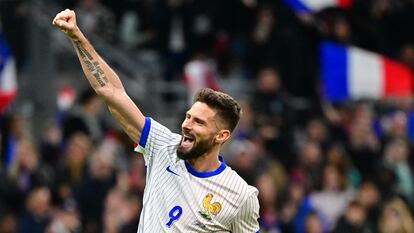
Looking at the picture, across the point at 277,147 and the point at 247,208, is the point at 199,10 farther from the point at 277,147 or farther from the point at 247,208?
the point at 247,208

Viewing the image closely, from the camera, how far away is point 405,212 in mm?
14367

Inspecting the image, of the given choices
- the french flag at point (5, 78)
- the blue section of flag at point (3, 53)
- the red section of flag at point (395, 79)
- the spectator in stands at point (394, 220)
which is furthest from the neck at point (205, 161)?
the red section of flag at point (395, 79)

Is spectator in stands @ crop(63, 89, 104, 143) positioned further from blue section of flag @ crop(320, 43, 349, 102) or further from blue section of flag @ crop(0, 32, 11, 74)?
blue section of flag @ crop(320, 43, 349, 102)

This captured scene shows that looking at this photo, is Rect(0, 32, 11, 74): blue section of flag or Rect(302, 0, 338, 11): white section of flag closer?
Rect(0, 32, 11, 74): blue section of flag

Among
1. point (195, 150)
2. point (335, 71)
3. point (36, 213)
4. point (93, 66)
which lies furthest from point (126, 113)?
point (335, 71)

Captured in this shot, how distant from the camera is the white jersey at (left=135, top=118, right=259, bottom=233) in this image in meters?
7.82

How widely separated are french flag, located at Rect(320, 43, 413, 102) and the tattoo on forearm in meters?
8.48

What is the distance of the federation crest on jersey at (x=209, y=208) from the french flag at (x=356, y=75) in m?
8.40

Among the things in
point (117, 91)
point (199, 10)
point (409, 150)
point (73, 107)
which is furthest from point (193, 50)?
point (117, 91)

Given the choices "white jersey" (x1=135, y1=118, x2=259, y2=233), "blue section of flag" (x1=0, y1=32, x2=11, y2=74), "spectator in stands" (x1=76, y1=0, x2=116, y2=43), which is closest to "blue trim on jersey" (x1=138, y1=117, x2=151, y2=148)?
"white jersey" (x1=135, y1=118, x2=259, y2=233)

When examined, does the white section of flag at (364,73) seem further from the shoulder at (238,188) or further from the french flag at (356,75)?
the shoulder at (238,188)

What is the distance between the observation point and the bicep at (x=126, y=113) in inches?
310

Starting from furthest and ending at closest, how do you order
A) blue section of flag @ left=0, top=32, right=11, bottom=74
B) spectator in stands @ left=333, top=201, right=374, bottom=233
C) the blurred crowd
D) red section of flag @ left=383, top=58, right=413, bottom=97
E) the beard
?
1. red section of flag @ left=383, top=58, right=413, bottom=97
2. blue section of flag @ left=0, top=32, right=11, bottom=74
3. the blurred crowd
4. spectator in stands @ left=333, top=201, right=374, bottom=233
5. the beard

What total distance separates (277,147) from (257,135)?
0.28m
